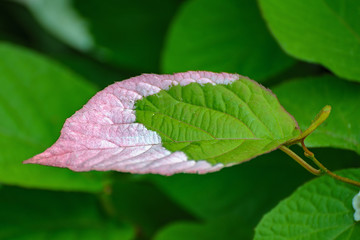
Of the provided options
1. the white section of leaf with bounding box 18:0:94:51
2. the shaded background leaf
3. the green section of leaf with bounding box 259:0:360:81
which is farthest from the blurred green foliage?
the white section of leaf with bounding box 18:0:94:51

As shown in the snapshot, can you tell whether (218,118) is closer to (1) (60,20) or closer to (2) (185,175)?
→ (2) (185,175)

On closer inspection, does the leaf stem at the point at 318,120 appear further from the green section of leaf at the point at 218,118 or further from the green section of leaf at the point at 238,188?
the green section of leaf at the point at 238,188

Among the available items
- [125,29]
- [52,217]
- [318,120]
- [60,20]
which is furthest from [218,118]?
[60,20]

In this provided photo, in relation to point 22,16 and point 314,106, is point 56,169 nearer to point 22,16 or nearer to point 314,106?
point 314,106

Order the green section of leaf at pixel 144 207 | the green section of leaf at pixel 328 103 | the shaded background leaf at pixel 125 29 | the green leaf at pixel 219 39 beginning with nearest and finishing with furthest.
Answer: the green section of leaf at pixel 328 103 < the green leaf at pixel 219 39 < the green section of leaf at pixel 144 207 < the shaded background leaf at pixel 125 29

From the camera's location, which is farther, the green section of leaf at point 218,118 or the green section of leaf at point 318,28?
the green section of leaf at point 318,28

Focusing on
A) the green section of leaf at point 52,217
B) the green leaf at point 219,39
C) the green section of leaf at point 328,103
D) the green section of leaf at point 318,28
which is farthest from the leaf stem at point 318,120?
the green section of leaf at point 52,217

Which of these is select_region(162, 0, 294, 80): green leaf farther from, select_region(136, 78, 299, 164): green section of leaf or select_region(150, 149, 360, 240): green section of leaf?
select_region(136, 78, 299, 164): green section of leaf
